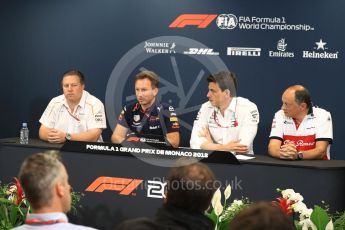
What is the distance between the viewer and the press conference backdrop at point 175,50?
19.1 ft

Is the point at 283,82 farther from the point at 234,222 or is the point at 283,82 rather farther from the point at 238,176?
the point at 234,222

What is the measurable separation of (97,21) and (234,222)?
5.03 metres

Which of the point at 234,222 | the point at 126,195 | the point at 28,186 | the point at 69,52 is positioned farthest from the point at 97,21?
the point at 234,222

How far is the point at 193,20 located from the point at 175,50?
34 centimetres

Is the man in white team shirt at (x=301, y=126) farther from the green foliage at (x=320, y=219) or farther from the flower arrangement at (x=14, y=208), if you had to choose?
the flower arrangement at (x=14, y=208)

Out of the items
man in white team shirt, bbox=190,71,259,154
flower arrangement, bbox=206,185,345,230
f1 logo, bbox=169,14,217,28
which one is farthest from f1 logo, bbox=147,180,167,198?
f1 logo, bbox=169,14,217,28

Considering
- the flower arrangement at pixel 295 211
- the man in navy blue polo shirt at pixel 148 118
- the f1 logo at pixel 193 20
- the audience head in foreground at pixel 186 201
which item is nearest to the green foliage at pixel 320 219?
the flower arrangement at pixel 295 211

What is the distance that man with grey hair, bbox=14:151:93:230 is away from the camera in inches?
90.0

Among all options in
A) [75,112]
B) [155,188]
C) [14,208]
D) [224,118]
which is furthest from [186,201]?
[75,112]

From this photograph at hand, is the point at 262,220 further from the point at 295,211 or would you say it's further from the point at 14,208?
the point at 14,208

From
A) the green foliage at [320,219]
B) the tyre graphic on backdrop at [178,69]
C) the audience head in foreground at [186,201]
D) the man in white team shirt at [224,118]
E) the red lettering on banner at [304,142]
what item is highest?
the tyre graphic on backdrop at [178,69]

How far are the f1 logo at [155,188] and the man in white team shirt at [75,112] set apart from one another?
3.68ft

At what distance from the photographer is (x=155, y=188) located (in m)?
4.50

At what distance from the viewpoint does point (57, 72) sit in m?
6.80
